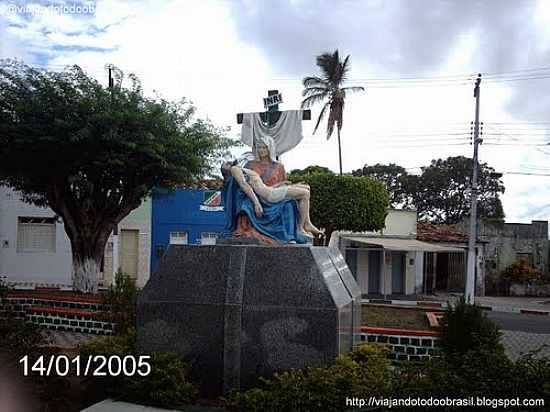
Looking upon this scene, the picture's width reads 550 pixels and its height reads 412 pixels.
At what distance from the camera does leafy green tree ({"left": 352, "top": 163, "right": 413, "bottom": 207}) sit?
37844mm

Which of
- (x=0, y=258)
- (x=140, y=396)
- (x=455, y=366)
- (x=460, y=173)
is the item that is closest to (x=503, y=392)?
(x=455, y=366)

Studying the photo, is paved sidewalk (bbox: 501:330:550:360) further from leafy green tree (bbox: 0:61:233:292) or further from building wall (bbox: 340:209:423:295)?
building wall (bbox: 340:209:423:295)

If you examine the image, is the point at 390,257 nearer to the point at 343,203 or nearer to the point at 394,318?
the point at 343,203

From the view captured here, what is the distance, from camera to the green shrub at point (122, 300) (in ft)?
29.6

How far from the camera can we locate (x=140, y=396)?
5574mm

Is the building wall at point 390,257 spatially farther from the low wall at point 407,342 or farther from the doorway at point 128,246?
the low wall at point 407,342

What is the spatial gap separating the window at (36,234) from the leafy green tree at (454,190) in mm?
24716

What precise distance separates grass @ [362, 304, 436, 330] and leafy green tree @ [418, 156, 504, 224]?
89.0 ft

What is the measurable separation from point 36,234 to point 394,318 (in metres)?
13.5

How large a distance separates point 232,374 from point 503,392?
2784mm

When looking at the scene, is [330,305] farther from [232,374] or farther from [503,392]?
[503,392]

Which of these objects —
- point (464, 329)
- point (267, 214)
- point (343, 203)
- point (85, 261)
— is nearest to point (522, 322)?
point (343, 203)

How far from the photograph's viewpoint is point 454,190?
36.9 m

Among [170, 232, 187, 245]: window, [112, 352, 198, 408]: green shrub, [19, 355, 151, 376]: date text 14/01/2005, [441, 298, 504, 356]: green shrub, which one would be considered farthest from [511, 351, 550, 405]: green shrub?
[170, 232, 187, 245]: window
